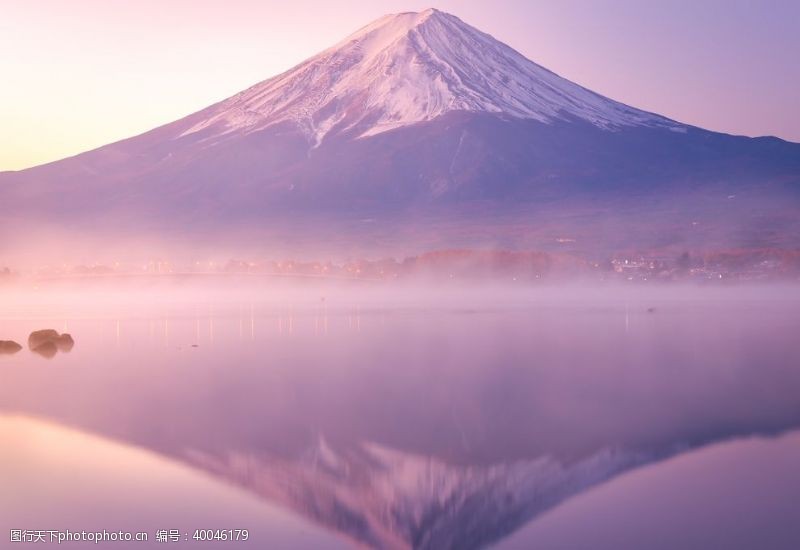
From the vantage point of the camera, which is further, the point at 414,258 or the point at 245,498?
the point at 414,258

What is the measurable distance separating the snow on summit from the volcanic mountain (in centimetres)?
29

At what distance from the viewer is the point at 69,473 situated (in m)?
10.1

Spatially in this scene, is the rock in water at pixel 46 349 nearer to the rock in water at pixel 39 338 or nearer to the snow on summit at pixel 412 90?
the rock in water at pixel 39 338

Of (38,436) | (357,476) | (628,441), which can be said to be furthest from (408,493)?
(38,436)

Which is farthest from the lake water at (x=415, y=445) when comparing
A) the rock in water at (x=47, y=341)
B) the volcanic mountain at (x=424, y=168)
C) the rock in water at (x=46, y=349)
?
the volcanic mountain at (x=424, y=168)

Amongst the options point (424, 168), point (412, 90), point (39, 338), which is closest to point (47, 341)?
point (39, 338)

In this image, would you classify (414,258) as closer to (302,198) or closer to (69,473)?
(302,198)

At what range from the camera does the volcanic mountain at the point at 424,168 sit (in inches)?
4149

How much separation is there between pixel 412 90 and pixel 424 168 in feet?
57.0

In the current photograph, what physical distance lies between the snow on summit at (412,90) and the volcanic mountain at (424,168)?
0.94 feet

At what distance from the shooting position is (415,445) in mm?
11398

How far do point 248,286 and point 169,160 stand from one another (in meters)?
50.9

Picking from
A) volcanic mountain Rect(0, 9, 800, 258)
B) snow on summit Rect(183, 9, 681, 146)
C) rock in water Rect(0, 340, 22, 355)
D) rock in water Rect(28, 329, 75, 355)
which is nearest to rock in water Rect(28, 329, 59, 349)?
rock in water Rect(28, 329, 75, 355)

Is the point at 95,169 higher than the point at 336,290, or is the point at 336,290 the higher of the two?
the point at 95,169
